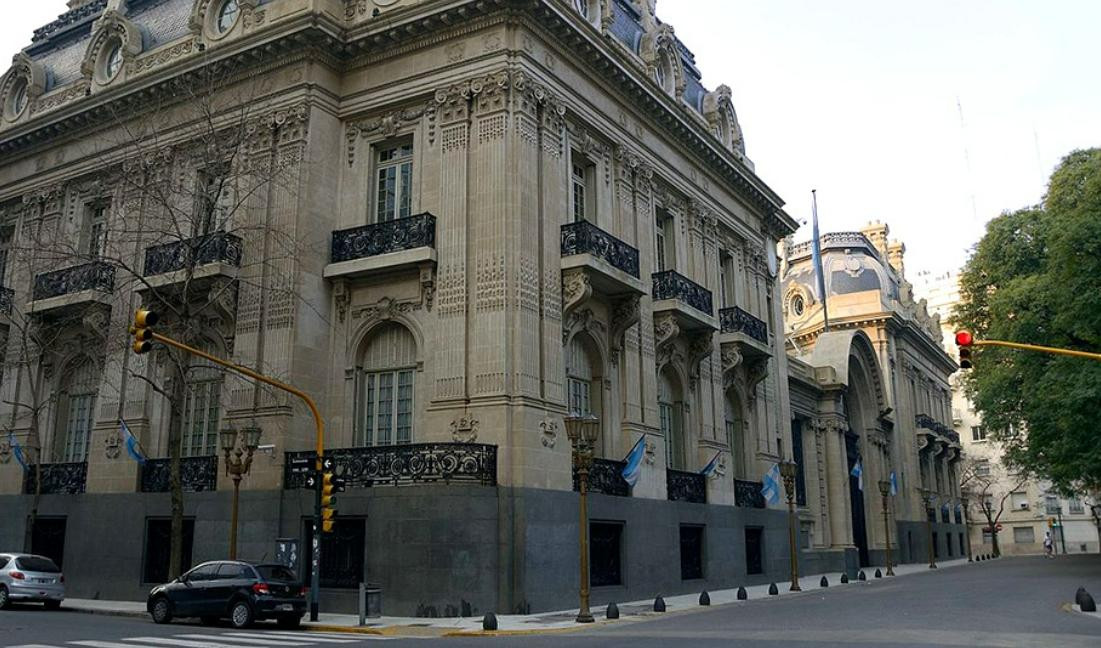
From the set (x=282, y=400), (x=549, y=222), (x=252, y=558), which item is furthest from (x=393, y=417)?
(x=549, y=222)

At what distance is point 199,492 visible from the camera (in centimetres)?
2458

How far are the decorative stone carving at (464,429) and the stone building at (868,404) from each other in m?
23.7

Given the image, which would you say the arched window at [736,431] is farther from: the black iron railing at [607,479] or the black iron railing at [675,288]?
the black iron railing at [607,479]

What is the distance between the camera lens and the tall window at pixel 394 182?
25594mm

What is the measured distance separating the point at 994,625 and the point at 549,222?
536 inches

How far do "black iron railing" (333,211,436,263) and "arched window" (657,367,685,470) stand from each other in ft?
31.9

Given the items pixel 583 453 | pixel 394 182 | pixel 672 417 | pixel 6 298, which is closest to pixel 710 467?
pixel 672 417

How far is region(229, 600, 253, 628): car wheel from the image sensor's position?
18.8 metres

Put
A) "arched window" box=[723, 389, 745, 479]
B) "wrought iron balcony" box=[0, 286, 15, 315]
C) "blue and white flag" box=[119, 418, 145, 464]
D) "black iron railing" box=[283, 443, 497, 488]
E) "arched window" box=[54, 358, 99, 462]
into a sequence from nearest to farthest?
1. "black iron railing" box=[283, 443, 497, 488]
2. "blue and white flag" box=[119, 418, 145, 464]
3. "arched window" box=[54, 358, 99, 462]
4. "wrought iron balcony" box=[0, 286, 15, 315]
5. "arched window" box=[723, 389, 745, 479]

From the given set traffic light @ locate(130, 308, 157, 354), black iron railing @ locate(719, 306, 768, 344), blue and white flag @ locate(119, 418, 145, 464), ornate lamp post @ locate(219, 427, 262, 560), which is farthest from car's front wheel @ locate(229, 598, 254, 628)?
black iron railing @ locate(719, 306, 768, 344)

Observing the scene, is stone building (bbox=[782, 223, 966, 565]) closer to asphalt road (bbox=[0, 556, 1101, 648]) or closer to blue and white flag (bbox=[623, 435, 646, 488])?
asphalt road (bbox=[0, 556, 1101, 648])

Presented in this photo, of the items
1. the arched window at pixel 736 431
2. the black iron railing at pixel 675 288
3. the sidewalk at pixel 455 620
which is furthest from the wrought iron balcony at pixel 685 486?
the black iron railing at pixel 675 288

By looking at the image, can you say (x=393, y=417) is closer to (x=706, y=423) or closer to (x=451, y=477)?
(x=451, y=477)

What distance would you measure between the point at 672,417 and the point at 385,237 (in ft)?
37.7
